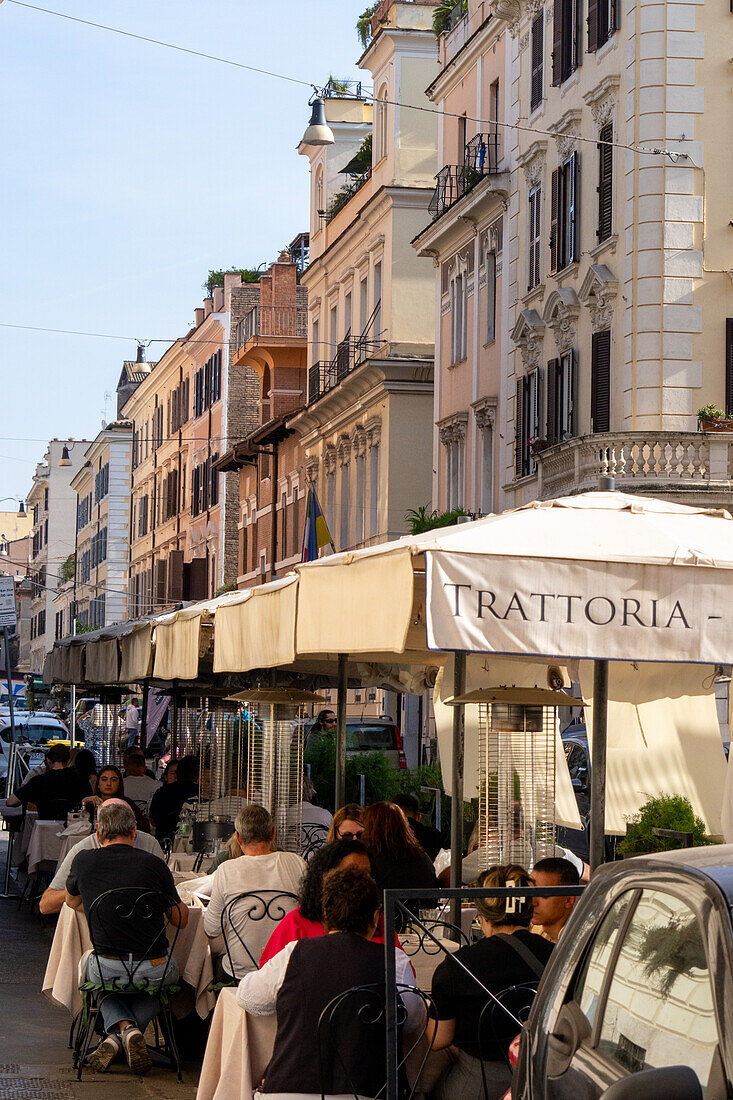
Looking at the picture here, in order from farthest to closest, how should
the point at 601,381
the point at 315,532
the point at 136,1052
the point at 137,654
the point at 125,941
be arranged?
the point at 315,532
the point at 601,381
the point at 137,654
the point at 125,941
the point at 136,1052

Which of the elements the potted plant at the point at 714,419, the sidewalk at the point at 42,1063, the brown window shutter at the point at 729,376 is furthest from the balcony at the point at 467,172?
the sidewalk at the point at 42,1063

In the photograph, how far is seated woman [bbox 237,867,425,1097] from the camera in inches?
242

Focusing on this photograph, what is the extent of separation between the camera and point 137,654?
1587 centimetres

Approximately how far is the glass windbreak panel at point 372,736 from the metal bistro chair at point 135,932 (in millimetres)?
24806

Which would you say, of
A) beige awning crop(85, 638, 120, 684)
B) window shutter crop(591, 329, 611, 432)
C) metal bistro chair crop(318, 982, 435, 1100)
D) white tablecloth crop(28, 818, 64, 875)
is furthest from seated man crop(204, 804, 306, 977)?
window shutter crop(591, 329, 611, 432)

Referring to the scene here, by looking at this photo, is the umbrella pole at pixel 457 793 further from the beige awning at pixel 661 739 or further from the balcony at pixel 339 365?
the balcony at pixel 339 365

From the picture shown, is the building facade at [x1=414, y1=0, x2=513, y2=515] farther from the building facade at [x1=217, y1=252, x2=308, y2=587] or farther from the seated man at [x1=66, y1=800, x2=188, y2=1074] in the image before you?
the seated man at [x1=66, y1=800, x2=188, y2=1074]

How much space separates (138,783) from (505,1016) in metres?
12.5

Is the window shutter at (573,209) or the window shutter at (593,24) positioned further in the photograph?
the window shutter at (573,209)

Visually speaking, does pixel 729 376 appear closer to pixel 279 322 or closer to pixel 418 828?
pixel 418 828

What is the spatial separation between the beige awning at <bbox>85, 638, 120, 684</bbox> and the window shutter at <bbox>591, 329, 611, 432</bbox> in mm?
12907

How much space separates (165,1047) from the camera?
10.0 m

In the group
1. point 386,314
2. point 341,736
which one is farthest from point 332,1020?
point 386,314

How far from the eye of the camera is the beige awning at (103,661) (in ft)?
58.5
